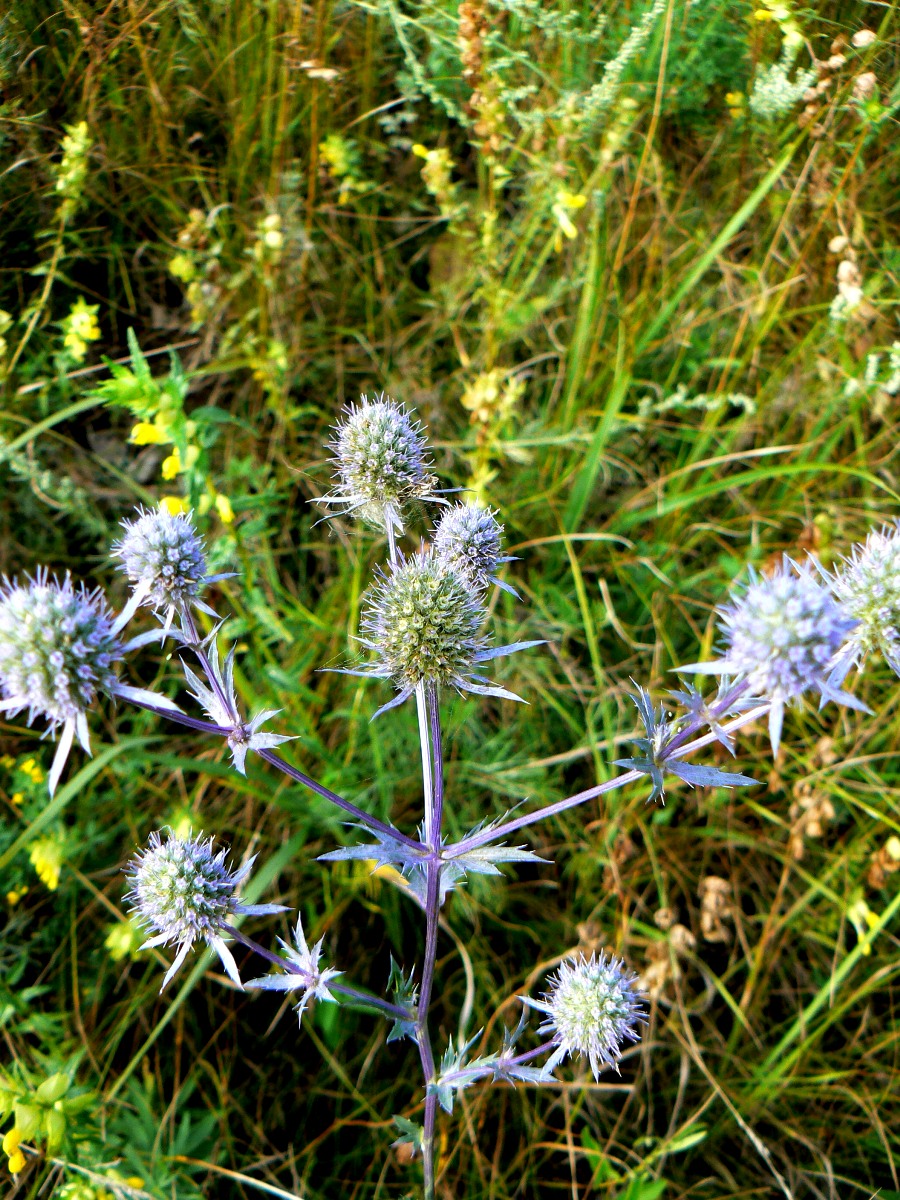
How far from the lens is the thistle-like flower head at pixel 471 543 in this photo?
176cm

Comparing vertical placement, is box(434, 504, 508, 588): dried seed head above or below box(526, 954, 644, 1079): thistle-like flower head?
above

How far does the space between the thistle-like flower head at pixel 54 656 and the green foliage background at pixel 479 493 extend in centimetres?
72

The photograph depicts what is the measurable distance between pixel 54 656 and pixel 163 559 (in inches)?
11.2

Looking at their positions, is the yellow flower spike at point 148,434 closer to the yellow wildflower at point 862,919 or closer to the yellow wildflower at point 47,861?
the yellow wildflower at point 47,861

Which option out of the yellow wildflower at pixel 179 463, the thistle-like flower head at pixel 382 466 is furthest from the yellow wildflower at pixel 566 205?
the yellow wildflower at pixel 179 463

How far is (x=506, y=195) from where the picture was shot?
304cm

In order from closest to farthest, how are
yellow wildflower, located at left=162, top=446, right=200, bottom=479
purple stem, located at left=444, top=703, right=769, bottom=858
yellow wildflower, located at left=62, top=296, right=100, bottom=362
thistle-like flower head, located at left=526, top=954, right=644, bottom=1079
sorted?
purple stem, located at left=444, top=703, right=769, bottom=858 → thistle-like flower head, located at left=526, top=954, right=644, bottom=1079 → yellow wildflower, located at left=162, top=446, right=200, bottom=479 → yellow wildflower, located at left=62, top=296, right=100, bottom=362

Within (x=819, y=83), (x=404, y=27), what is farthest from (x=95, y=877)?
(x=819, y=83)

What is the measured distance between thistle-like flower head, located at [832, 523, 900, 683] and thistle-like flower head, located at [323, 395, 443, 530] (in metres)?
0.82

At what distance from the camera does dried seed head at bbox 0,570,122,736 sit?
1344 mm

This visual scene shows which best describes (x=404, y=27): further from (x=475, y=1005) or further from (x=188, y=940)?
(x=475, y=1005)

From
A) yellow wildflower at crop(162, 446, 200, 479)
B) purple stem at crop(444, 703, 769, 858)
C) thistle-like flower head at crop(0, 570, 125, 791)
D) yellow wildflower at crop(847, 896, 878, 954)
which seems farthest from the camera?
yellow wildflower at crop(847, 896, 878, 954)

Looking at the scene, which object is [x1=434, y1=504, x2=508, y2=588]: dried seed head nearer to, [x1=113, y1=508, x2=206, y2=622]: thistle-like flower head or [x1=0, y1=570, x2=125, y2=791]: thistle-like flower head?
[x1=113, y1=508, x2=206, y2=622]: thistle-like flower head

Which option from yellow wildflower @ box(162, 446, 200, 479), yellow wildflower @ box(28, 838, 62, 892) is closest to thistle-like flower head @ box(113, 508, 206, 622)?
yellow wildflower @ box(162, 446, 200, 479)
